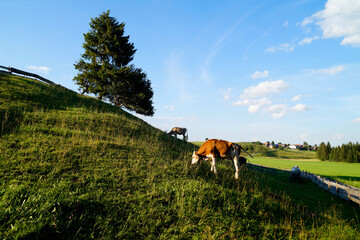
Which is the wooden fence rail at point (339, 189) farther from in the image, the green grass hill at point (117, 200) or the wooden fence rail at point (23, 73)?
the wooden fence rail at point (23, 73)

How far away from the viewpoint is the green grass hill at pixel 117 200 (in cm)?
498

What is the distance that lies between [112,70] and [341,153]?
3272 inches

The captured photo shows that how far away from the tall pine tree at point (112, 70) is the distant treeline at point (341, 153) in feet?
237

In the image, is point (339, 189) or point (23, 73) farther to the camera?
point (23, 73)

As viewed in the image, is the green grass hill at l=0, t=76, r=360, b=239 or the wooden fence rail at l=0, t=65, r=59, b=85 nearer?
the green grass hill at l=0, t=76, r=360, b=239

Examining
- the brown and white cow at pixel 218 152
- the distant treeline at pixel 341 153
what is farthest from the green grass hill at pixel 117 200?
the distant treeline at pixel 341 153

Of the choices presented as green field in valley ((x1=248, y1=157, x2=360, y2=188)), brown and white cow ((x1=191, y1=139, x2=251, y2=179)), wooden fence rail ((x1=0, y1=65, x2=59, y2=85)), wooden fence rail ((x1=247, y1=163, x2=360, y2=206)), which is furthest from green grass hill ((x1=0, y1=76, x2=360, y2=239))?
green field in valley ((x1=248, y1=157, x2=360, y2=188))

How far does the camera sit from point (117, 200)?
629 cm

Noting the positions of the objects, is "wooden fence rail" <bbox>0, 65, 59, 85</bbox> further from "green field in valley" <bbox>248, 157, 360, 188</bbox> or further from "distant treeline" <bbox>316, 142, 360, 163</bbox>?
"distant treeline" <bbox>316, 142, 360, 163</bbox>

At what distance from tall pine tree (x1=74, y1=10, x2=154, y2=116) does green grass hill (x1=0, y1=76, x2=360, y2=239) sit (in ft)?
63.0

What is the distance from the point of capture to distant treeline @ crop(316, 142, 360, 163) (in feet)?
197

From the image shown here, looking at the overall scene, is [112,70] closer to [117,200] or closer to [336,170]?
[117,200]

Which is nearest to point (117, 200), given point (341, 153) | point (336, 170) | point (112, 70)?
point (112, 70)

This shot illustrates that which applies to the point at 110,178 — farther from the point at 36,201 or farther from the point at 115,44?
the point at 115,44
